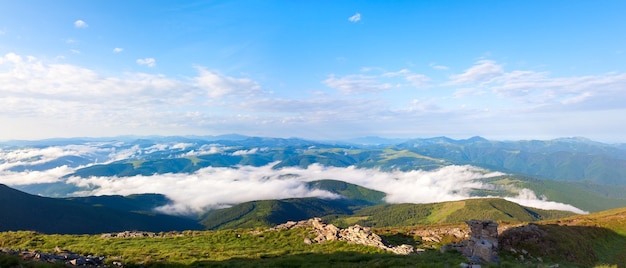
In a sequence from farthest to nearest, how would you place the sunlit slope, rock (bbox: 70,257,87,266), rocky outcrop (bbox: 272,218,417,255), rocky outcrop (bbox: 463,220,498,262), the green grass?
1. rocky outcrop (bbox: 272,218,417,255)
2. the sunlit slope
3. rocky outcrop (bbox: 463,220,498,262)
4. the green grass
5. rock (bbox: 70,257,87,266)

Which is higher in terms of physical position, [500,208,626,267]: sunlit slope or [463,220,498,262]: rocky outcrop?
[463,220,498,262]: rocky outcrop

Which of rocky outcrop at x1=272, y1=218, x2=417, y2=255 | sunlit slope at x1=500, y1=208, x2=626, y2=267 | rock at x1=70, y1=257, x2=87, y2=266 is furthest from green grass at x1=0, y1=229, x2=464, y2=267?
sunlit slope at x1=500, y1=208, x2=626, y2=267

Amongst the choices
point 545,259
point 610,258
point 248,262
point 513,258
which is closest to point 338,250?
point 248,262

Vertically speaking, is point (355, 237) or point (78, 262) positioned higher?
point (78, 262)

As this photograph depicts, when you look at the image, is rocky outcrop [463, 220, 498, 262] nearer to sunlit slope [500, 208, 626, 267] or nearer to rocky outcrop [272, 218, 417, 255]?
sunlit slope [500, 208, 626, 267]

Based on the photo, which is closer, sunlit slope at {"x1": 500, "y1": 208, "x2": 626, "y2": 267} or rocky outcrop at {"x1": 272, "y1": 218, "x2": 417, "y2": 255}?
sunlit slope at {"x1": 500, "y1": 208, "x2": 626, "y2": 267}

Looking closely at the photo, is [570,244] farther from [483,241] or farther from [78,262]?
[78,262]

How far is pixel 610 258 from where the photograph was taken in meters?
34.8

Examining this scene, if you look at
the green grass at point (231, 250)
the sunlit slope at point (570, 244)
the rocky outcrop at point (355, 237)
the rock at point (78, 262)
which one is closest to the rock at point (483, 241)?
the green grass at point (231, 250)

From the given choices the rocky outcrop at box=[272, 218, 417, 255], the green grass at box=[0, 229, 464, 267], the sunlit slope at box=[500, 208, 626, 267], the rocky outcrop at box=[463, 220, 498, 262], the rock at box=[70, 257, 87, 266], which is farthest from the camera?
the rocky outcrop at box=[272, 218, 417, 255]

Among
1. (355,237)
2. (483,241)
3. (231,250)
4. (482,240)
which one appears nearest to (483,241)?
(483,241)

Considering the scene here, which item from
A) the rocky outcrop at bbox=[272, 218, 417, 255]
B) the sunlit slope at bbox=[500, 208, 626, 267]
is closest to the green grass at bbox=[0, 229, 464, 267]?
the rocky outcrop at bbox=[272, 218, 417, 255]

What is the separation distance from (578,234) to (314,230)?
1388 inches

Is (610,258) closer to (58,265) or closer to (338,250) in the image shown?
(338,250)
